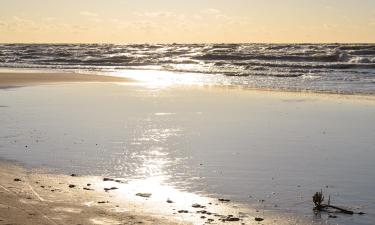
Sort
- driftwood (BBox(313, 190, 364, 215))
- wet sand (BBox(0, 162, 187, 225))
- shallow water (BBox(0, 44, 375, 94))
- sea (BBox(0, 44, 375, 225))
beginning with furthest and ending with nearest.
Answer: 1. shallow water (BBox(0, 44, 375, 94))
2. sea (BBox(0, 44, 375, 225))
3. driftwood (BBox(313, 190, 364, 215))
4. wet sand (BBox(0, 162, 187, 225))

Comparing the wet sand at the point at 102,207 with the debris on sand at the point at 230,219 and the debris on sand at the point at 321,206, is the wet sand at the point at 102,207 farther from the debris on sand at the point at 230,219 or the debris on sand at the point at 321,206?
the debris on sand at the point at 321,206

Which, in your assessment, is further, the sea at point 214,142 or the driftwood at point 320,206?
the sea at point 214,142

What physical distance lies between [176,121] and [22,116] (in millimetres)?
3718

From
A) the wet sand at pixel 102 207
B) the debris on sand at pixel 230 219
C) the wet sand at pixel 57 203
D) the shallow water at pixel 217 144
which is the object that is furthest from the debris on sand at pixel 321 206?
the wet sand at pixel 57 203

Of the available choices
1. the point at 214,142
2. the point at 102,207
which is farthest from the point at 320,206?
the point at 214,142

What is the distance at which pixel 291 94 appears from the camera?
20.0m

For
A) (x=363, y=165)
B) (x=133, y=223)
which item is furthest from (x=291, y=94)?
(x=133, y=223)

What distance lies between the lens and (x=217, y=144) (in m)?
9.97

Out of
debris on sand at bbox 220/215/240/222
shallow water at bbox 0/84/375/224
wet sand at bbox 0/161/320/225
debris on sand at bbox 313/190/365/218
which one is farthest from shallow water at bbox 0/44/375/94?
debris on sand at bbox 220/215/240/222

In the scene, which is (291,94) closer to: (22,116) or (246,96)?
(246,96)

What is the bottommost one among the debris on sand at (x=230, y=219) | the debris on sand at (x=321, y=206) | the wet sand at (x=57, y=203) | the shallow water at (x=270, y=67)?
the wet sand at (x=57, y=203)

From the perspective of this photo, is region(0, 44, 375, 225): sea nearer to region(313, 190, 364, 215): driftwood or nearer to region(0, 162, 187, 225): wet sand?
region(313, 190, 364, 215): driftwood

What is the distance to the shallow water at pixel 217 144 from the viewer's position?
7.18m

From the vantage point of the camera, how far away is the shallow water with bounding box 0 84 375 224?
7.18m
